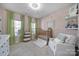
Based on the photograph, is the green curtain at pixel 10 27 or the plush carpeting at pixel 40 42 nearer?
the green curtain at pixel 10 27

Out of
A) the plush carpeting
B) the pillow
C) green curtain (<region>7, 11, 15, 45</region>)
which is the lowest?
the plush carpeting

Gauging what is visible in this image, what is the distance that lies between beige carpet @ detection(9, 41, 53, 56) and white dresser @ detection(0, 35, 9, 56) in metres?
0.10

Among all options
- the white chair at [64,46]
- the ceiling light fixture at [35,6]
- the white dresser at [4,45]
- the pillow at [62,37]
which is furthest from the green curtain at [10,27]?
the pillow at [62,37]

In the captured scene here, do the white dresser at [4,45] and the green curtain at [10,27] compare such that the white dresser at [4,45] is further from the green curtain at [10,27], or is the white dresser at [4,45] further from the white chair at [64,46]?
the white chair at [64,46]

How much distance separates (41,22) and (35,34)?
0.30m

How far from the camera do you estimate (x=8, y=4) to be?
74.5 inches

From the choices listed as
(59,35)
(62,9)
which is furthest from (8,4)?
(59,35)

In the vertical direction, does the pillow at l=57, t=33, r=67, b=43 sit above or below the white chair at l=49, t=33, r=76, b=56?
above

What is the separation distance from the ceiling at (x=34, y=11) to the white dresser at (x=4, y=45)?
0.61 metres

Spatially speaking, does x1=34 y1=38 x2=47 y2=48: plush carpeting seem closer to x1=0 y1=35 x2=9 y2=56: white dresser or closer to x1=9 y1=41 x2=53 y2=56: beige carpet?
Answer: x1=9 y1=41 x2=53 y2=56: beige carpet

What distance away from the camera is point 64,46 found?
6.33ft

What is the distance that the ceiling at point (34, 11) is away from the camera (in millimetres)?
1906

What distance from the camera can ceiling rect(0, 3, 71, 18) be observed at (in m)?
1.91

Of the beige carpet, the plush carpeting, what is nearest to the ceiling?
the plush carpeting
